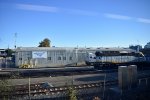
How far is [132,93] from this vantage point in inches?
697

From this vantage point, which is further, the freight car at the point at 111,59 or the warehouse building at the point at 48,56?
the warehouse building at the point at 48,56

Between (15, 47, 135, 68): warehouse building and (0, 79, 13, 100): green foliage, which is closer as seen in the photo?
(0, 79, 13, 100): green foliage

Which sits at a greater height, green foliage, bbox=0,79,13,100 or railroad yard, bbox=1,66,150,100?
green foliage, bbox=0,79,13,100

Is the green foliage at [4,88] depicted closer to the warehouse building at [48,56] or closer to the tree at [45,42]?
the warehouse building at [48,56]

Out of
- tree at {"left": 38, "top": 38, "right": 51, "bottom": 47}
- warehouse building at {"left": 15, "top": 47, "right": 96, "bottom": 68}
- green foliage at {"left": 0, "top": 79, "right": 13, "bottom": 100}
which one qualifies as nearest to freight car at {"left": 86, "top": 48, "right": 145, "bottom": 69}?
warehouse building at {"left": 15, "top": 47, "right": 96, "bottom": 68}

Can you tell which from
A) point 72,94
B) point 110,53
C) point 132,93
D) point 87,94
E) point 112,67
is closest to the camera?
point 72,94

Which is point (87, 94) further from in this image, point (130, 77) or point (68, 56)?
point (68, 56)

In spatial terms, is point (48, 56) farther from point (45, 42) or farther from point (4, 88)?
point (4, 88)

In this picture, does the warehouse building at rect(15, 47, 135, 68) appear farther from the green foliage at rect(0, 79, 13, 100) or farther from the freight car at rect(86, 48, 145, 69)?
the green foliage at rect(0, 79, 13, 100)

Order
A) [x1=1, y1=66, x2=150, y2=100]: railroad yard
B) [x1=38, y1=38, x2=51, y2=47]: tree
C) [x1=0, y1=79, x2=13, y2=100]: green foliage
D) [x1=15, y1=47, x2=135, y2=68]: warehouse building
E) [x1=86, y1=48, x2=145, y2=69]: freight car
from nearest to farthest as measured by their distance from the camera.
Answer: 1. [x1=0, y1=79, x2=13, y2=100]: green foliage
2. [x1=1, y1=66, x2=150, y2=100]: railroad yard
3. [x1=86, y1=48, x2=145, y2=69]: freight car
4. [x1=15, y1=47, x2=135, y2=68]: warehouse building
5. [x1=38, y1=38, x2=51, y2=47]: tree

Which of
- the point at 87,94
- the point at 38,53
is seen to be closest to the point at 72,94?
the point at 87,94

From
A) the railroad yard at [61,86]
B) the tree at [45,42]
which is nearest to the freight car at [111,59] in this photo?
the railroad yard at [61,86]

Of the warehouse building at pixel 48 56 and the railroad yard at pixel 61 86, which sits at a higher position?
the warehouse building at pixel 48 56

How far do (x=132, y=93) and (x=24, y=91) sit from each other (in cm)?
974
